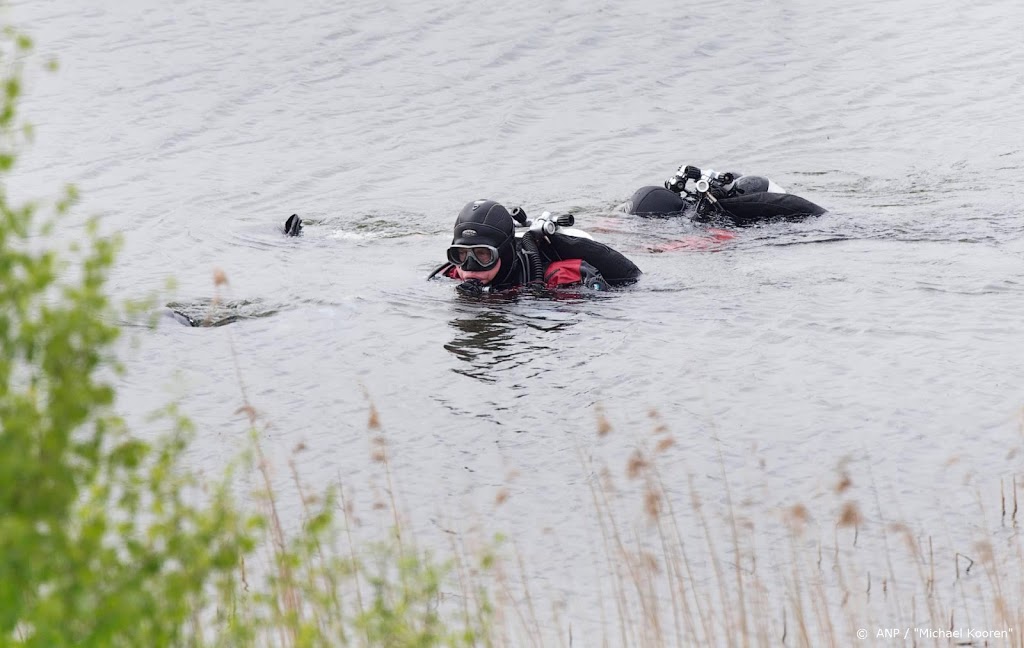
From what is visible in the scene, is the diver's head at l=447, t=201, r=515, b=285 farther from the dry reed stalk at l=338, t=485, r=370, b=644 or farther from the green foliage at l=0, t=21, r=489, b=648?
the green foliage at l=0, t=21, r=489, b=648

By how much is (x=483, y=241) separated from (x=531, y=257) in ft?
2.26

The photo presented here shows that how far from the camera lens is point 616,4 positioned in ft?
74.2

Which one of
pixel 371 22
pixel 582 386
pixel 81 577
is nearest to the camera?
pixel 81 577

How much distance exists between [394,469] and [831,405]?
2.90 metres

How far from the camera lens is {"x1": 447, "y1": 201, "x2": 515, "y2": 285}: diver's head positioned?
949 cm

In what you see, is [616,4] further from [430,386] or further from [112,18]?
[430,386]

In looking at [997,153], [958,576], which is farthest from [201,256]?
[997,153]

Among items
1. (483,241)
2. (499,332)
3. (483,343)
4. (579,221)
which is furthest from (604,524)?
(579,221)

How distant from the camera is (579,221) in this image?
492 inches

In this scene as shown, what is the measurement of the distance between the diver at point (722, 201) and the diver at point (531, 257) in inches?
70.4

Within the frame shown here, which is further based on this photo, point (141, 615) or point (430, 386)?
point (430, 386)

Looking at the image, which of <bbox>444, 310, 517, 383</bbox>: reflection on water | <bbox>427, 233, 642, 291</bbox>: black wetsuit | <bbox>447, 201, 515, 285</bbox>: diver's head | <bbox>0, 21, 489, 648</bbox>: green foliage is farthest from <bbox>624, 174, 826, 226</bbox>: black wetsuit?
<bbox>0, 21, 489, 648</bbox>: green foliage

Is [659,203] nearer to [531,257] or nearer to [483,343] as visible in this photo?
[531,257]

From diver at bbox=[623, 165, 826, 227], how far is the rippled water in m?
0.29
